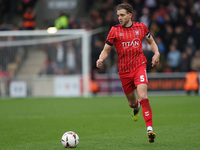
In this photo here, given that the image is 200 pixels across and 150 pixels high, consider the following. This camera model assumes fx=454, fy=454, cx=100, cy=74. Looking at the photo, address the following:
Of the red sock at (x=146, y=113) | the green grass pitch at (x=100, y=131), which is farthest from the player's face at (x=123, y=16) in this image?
the green grass pitch at (x=100, y=131)

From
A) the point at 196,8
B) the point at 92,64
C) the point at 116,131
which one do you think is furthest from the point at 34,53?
the point at 116,131

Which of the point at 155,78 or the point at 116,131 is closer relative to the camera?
the point at 116,131

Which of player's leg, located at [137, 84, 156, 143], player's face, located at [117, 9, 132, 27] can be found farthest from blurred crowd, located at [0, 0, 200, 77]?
player's leg, located at [137, 84, 156, 143]

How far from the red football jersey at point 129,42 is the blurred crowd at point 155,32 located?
508 inches

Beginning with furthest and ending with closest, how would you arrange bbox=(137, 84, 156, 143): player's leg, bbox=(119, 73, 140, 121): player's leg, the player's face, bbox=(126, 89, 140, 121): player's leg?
bbox=(126, 89, 140, 121): player's leg
bbox=(119, 73, 140, 121): player's leg
the player's face
bbox=(137, 84, 156, 143): player's leg

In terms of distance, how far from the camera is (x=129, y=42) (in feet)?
25.6

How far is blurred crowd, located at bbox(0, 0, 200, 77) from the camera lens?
21.6 metres

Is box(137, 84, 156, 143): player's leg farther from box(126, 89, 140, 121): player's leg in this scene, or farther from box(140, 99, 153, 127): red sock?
box(126, 89, 140, 121): player's leg

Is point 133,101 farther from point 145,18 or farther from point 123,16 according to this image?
point 145,18

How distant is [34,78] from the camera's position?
834 inches

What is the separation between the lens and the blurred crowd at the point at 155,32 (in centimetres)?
2161

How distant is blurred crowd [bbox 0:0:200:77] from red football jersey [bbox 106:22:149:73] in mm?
12910

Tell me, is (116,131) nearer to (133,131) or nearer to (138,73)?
(133,131)

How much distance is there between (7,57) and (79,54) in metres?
3.41
